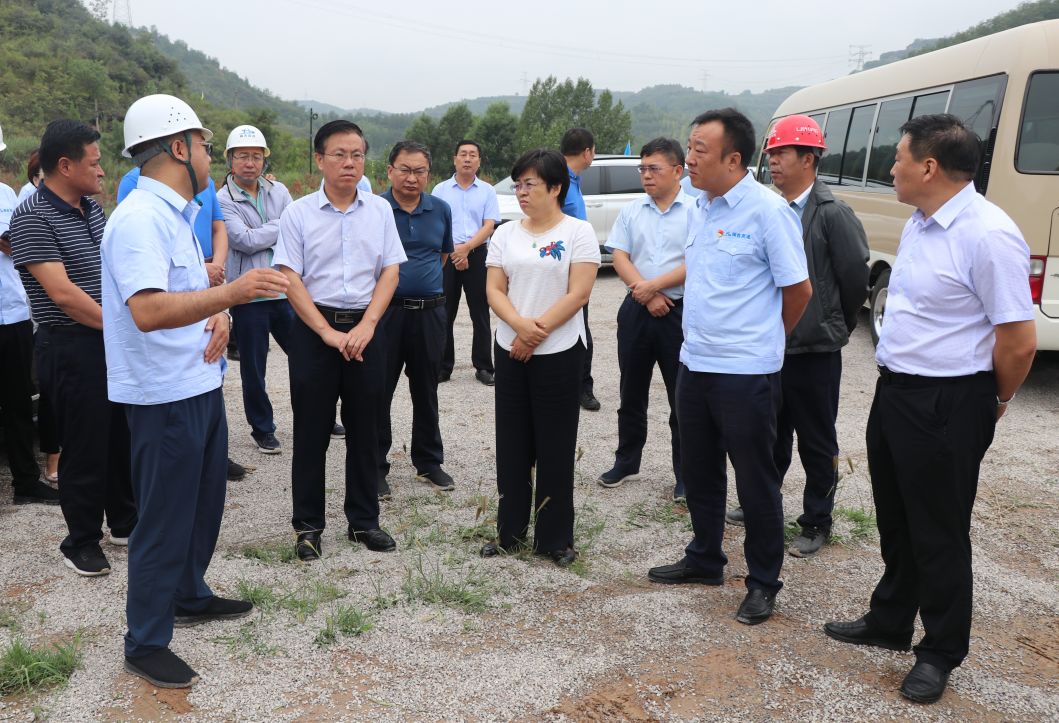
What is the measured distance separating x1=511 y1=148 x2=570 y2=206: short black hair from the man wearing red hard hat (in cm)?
98

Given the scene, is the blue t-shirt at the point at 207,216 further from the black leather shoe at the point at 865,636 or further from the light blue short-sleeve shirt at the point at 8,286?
the black leather shoe at the point at 865,636

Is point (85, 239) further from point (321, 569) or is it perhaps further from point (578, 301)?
point (578, 301)

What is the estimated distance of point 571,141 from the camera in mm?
6000

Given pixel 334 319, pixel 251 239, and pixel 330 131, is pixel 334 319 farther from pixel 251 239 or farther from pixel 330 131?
pixel 251 239

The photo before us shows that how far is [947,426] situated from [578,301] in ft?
5.01

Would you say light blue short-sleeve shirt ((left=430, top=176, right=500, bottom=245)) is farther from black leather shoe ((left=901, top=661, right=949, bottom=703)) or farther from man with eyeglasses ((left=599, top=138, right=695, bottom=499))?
black leather shoe ((left=901, top=661, right=949, bottom=703))

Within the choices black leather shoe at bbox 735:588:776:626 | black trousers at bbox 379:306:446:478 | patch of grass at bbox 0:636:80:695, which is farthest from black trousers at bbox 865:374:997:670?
patch of grass at bbox 0:636:80:695

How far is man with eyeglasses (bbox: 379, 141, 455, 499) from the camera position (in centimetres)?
450

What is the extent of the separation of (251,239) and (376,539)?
2.23m

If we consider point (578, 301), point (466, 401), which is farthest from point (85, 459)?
point (466, 401)

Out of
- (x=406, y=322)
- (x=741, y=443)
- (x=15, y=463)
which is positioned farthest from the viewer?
(x=406, y=322)

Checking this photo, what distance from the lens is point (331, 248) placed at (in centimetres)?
362

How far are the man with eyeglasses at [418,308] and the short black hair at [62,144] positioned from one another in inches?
62.7

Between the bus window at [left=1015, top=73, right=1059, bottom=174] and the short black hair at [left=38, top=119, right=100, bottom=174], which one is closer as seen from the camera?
the short black hair at [left=38, top=119, right=100, bottom=174]
